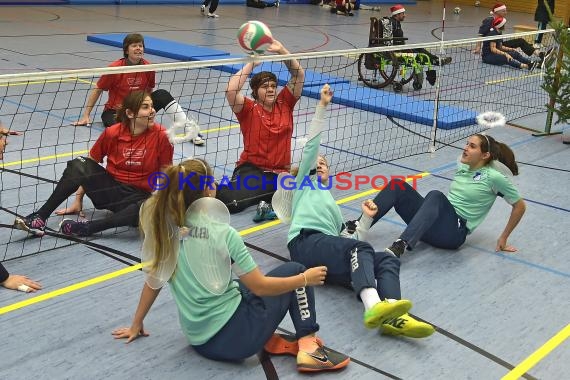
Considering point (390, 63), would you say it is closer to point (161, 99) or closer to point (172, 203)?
point (161, 99)

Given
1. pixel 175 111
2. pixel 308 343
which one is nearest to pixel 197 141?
pixel 175 111

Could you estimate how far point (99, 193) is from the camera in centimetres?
464

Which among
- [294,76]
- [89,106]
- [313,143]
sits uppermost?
[294,76]

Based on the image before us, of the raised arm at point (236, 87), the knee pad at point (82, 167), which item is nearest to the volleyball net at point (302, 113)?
the raised arm at point (236, 87)

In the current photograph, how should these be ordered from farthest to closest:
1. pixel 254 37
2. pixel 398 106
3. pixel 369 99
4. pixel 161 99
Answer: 1. pixel 369 99
2. pixel 398 106
3. pixel 161 99
4. pixel 254 37

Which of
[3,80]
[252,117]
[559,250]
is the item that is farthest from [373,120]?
[3,80]

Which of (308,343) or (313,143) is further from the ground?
(313,143)

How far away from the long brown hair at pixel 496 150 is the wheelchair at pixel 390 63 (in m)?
4.91

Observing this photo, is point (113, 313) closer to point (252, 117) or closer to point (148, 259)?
point (148, 259)

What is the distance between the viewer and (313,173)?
13.2 ft

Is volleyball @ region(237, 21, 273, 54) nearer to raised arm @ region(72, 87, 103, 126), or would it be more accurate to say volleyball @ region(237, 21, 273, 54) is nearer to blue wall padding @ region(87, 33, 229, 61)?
raised arm @ region(72, 87, 103, 126)

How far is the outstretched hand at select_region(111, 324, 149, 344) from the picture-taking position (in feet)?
10.9

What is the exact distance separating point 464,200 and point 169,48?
7238mm

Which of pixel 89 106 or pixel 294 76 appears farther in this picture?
pixel 89 106
